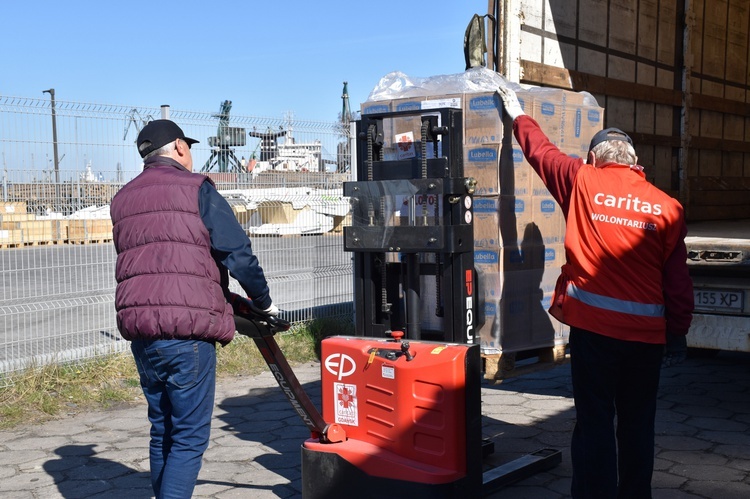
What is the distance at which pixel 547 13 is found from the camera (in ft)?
20.7

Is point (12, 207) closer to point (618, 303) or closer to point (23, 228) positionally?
point (23, 228)

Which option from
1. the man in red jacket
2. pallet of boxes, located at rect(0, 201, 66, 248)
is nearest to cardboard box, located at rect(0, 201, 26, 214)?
pallet of boxes, located at rect(0, 201, 66, 248)

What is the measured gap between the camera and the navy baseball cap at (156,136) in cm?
371

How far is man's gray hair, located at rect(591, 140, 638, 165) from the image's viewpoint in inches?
152

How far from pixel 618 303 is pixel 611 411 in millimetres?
511

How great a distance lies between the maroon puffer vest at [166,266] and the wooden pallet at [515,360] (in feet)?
5.40

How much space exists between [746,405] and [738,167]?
3435 millimetres

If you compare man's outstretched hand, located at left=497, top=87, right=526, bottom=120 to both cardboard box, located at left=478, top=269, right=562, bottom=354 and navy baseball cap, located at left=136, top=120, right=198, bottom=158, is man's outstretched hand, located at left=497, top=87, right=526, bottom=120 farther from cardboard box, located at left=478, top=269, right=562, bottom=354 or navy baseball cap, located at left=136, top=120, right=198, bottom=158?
navy baseball cap, located at left=136, top=120, right=198, bottom=158

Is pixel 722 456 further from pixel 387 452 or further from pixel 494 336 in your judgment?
pixel 387 452

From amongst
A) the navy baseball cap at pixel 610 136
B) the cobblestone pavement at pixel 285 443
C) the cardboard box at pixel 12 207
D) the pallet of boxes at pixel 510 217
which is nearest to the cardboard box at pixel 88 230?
the cardboard box at pixel 12 207

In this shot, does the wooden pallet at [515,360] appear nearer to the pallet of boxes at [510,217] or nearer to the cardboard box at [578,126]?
the pallet of boxes at [510,217]

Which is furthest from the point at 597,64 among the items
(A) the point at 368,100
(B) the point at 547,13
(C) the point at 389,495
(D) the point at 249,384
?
(C) the point at 389,495

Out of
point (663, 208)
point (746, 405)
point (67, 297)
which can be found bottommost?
point (746, 405)

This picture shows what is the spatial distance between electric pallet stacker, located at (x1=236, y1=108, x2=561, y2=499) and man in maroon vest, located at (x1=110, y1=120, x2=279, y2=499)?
0.35m
